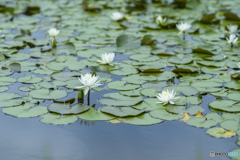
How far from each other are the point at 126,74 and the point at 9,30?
7.43 feet

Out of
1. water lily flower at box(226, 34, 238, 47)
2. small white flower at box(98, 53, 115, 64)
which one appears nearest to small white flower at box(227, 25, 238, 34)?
water lily flower at box(226, 34, 238, 47)

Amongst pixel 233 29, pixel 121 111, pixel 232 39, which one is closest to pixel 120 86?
pixel 121 111

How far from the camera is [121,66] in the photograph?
379 centimetres

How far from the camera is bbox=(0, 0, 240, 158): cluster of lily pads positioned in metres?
2.81

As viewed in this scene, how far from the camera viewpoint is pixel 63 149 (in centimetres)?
234

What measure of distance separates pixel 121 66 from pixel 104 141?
4.85ft

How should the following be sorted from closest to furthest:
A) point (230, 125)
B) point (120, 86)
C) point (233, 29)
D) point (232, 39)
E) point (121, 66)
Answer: point (230, 125), point (120, 86), point (121, 66), point (232, 39), point (233, 29)

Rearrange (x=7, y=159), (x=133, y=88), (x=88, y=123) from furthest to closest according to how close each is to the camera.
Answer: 1. (x=133, y=88)
2. (x=88, y=123)
3. (x=7, y=159)

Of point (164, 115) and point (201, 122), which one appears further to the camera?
point (164, 115)

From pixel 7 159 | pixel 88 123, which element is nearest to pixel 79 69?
pixel 88 123

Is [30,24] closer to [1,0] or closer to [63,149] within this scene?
[1,0]

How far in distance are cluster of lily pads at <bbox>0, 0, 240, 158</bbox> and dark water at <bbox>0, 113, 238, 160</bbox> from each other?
89 mm

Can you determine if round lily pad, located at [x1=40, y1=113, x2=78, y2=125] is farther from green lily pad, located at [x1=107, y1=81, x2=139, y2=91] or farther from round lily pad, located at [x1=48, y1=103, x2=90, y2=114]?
green lily pad, located at [x1=107, y1=81, x2=139, y2=91]

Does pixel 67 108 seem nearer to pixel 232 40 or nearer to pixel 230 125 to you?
pixel 230 125
